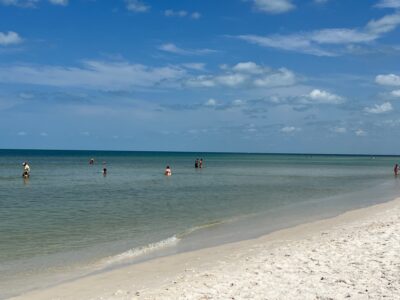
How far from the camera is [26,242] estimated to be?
52.2 ft

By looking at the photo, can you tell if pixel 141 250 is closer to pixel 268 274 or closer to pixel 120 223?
pixel 120 223

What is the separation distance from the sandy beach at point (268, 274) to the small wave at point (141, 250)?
45.7 inches

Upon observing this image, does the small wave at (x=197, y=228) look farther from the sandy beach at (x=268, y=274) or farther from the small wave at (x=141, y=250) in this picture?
the sandy beach at (x=268, y=274)

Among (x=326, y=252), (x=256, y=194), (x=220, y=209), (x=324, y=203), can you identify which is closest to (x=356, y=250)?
(x=326, y=252)

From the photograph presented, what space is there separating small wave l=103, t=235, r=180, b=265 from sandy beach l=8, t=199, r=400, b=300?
116 cm

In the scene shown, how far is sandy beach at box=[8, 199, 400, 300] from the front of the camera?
8.39 meters

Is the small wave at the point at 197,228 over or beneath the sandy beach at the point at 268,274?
beneath

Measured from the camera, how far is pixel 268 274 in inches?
377

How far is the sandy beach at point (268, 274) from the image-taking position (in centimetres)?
839

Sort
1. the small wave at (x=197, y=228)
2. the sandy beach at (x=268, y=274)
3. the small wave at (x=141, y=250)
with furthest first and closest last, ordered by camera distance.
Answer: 1. the small wave at (x=197, y=228)
2. the small wave at (x=141, y=250)
3. the sandy beach at (x=268, y=274)

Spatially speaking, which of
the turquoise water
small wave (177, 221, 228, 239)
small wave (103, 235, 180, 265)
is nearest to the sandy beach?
small wave (103, 235, 180, 265)

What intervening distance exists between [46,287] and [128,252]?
4026 mm

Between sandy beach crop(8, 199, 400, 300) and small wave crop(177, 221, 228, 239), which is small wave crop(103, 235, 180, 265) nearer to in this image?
small wave crop(177, 221, 228, 239)

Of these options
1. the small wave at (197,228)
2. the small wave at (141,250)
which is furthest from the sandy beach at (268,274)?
the small wave at (197,228)
